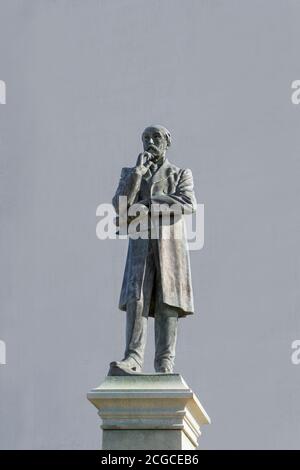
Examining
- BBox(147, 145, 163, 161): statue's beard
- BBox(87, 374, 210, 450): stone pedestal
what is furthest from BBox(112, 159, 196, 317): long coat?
BBox(87, 374, 210, 450): stone pedestal

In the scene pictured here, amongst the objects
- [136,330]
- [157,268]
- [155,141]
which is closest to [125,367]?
[136,330]

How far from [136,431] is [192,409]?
36.1 inches

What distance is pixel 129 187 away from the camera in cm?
2236

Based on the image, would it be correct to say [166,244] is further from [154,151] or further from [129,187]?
[154,151]

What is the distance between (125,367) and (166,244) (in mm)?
1965

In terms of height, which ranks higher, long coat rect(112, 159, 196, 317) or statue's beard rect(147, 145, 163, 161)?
statue's beard rect(147, 145, 163, 161)

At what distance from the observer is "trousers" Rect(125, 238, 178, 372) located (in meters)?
21.8

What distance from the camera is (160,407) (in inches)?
827

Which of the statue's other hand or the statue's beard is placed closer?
the statue's other hand

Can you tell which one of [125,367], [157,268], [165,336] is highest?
[157,268]

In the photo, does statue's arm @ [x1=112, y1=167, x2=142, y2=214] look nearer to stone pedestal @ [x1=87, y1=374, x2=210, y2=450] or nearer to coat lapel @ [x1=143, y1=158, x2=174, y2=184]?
coat lapel @ [x1=143, y1=158, x2=174, y2=184]

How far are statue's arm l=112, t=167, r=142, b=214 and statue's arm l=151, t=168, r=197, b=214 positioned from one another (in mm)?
293

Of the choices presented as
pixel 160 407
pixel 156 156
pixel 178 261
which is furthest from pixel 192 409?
pixel 156 156
